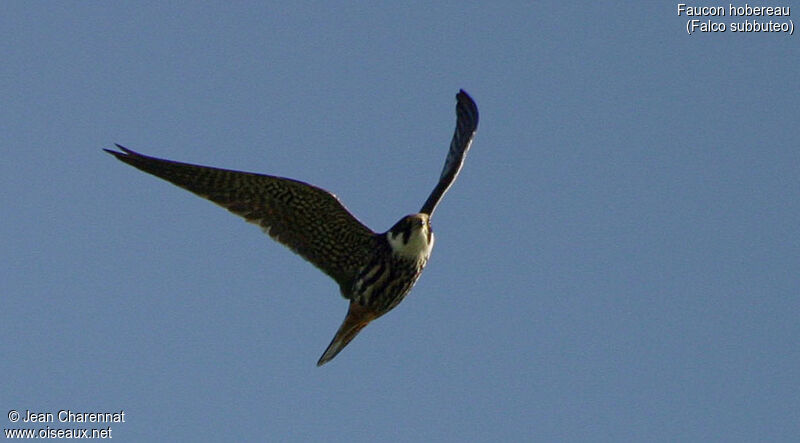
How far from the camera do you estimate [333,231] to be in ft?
41.0

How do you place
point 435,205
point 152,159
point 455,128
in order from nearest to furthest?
point 152,159, point 435,205, point 455,128

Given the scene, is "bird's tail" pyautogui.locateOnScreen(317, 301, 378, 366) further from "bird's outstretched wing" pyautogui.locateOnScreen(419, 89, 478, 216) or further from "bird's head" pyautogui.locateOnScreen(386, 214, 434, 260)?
"bird's outstretched wing" pyautogui.locateOnScreen(419, 89, 478, 216)

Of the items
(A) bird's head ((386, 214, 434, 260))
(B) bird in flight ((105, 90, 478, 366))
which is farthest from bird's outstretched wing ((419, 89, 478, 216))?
(A) bird's head ((386, 214, 434, 260))

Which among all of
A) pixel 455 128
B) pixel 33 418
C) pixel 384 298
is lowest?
pixel 33 418

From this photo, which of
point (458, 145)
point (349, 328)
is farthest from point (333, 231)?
point (458, 145)

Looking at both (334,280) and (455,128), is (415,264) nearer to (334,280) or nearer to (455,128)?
(334,280)

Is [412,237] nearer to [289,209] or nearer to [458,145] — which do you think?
[289,209]

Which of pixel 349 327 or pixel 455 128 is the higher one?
pixel 455 128

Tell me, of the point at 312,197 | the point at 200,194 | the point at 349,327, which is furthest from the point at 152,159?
the point at 349,327

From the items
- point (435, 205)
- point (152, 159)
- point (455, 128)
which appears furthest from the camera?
point (455, 128)

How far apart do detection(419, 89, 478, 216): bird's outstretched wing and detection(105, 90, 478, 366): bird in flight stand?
0.04 ft

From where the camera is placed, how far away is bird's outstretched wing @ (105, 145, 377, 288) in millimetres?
11844

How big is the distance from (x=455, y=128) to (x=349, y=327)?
2606 millimetres

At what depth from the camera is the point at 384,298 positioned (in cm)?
1216
